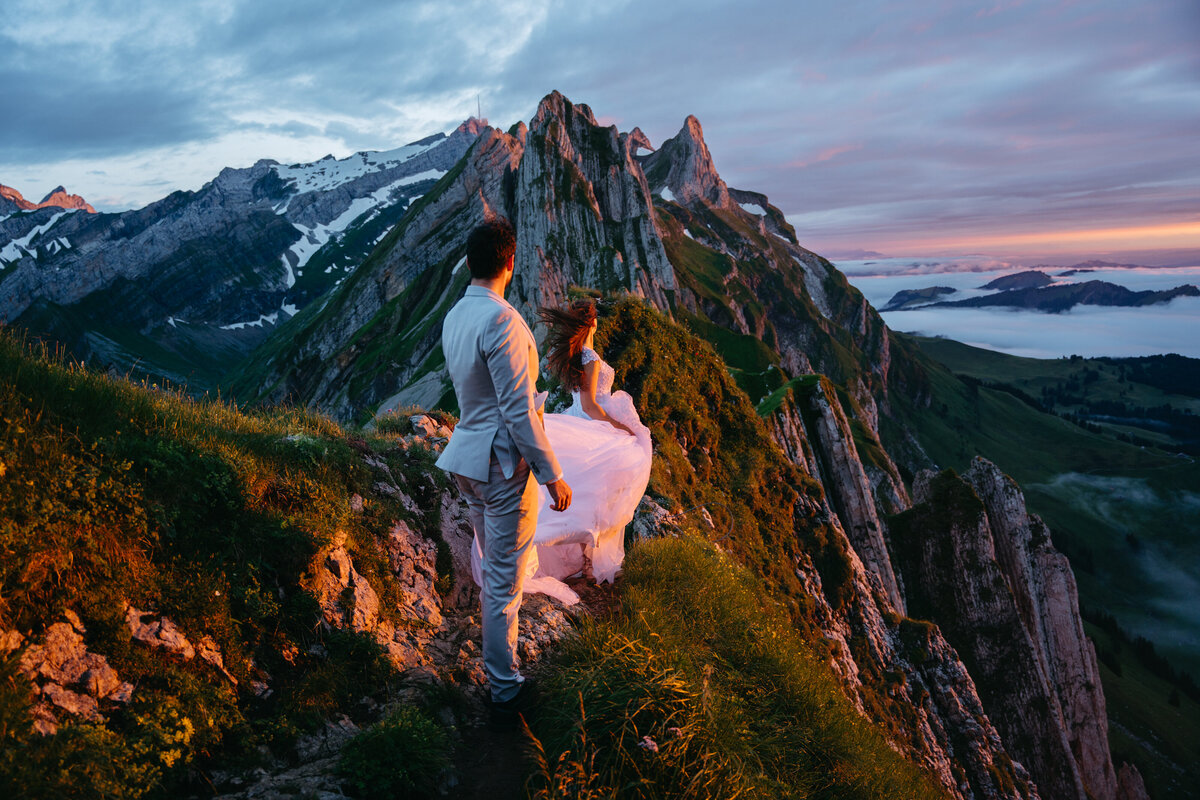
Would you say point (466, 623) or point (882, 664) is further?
point (882, 664)

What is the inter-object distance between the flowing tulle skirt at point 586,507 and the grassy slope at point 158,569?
2114 mm

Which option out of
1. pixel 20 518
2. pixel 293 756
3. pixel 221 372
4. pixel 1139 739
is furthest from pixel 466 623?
pixel 221 372

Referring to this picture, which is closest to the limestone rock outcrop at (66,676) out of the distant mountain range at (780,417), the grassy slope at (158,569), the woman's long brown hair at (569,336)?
the grassy slope at (158,569)

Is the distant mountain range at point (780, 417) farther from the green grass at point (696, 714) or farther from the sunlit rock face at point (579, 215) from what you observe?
the green grass at point (696, 714)

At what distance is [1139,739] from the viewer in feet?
230

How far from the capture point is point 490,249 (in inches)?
185

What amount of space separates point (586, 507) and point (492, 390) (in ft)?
10.6

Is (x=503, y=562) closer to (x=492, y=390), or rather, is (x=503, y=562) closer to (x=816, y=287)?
(x=492, y=390)

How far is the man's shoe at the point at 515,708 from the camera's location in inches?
187

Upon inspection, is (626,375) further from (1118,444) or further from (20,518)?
(1118,444)

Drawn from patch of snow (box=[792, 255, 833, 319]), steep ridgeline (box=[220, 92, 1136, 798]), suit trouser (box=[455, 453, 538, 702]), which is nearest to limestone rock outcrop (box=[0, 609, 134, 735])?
suit trouser (box=[455, 453, 538, 702])

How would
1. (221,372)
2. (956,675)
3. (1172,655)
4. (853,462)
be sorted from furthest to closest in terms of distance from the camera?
(221,372)
(1172,655)
(853,462)
(956,675)

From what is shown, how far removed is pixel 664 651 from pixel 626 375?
9.46 metres

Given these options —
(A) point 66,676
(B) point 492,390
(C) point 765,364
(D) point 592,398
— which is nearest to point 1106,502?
(C) point 765,364
